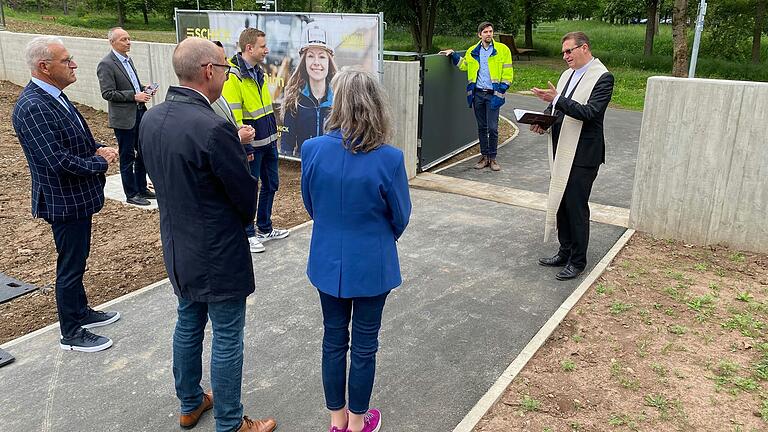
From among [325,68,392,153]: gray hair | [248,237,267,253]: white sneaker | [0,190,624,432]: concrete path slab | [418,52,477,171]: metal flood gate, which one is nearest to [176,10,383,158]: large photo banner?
[418,52,477,171]: metal flood gate

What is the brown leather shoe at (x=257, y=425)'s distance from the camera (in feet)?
10.2

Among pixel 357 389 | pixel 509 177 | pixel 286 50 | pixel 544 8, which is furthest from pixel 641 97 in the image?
pixel 544 8

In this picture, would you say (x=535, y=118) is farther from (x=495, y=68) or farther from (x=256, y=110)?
(x=495, y=68)

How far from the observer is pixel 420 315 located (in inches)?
177

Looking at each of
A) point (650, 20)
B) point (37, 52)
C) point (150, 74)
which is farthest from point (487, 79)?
point (650, 20)

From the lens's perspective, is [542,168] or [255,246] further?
[542,168]

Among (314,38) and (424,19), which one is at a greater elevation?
(424,19)

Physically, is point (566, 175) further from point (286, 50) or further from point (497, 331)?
point (286, 50)

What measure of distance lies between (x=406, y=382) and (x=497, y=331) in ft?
3.02

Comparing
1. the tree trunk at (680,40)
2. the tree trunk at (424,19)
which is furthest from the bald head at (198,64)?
the tree trunk at (424,19)

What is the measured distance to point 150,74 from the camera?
10422mm

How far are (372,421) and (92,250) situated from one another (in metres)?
3.96

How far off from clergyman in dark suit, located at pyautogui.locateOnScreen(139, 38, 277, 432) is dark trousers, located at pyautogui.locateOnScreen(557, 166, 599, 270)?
3.11m

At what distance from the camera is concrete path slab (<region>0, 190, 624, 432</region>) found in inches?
133
